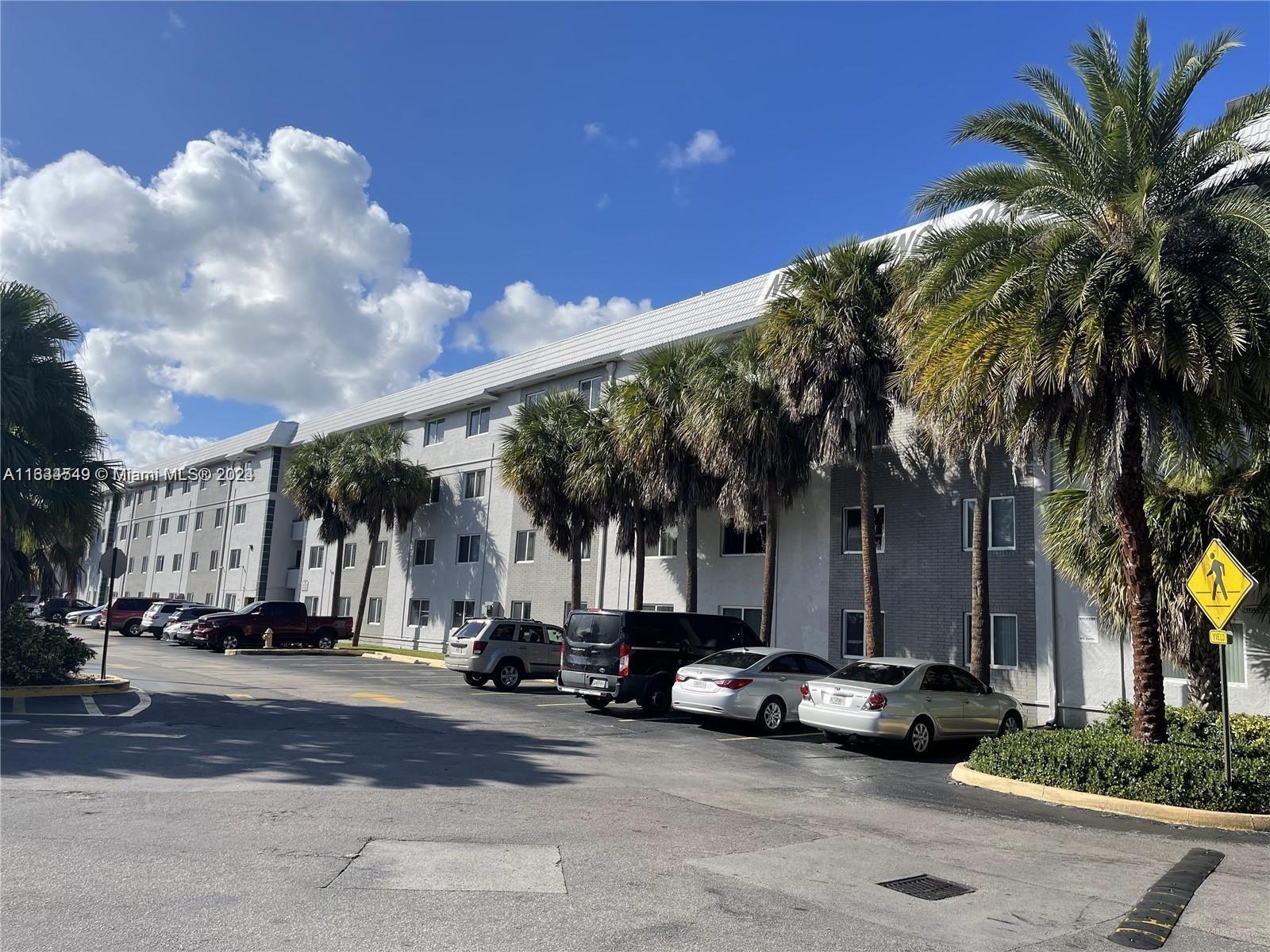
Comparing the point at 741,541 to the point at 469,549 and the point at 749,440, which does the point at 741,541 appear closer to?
the point at 749,440

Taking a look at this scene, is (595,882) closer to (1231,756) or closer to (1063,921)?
(1063,921)

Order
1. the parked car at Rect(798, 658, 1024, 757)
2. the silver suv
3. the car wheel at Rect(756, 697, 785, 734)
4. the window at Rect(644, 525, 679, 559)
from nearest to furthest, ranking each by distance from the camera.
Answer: the parked car at Rect(798, 658, 1024, 757), the car wheel at Rect(756, 697, 785, 734), the silver suv, the window at Rect(644, 525, 679, 559)

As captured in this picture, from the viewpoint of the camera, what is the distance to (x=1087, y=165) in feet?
40.6

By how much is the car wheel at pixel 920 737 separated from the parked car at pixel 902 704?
12mm

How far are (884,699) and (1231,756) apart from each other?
14.6ft

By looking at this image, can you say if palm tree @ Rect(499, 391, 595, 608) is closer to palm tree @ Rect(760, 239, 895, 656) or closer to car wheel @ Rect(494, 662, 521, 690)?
car wheel @ Rect(494, 662, 521, 690)

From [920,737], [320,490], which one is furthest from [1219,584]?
[320,490]

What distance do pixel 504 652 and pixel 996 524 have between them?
11693 mm

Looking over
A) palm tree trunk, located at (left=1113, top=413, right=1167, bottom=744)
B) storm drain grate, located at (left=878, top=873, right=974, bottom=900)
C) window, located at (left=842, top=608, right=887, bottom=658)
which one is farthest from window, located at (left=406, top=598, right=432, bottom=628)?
storm drain grate, located at (left=878, top=873, right=974, bottom=900)

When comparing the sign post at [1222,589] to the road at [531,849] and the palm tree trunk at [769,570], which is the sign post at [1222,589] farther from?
the palm tree trunk at [769,570]

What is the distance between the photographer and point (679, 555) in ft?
94.0

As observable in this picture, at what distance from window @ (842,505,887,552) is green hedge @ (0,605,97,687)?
16.8 meters

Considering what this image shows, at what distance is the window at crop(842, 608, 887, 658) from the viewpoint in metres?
23.3

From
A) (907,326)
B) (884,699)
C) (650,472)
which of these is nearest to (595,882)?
(884,699)
